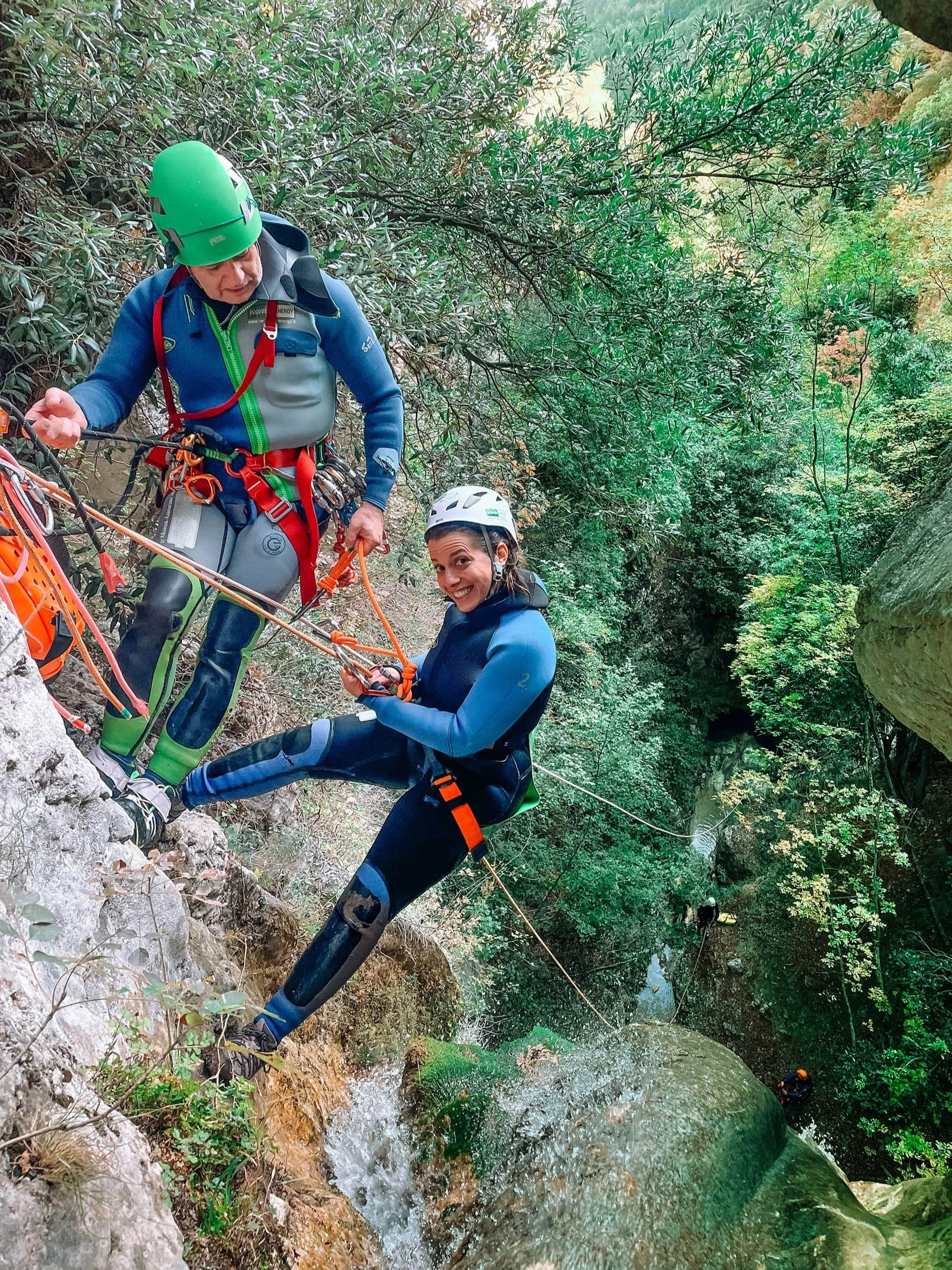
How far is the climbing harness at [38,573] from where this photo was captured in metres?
2.30

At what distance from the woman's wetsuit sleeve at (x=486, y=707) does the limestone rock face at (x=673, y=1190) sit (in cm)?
173

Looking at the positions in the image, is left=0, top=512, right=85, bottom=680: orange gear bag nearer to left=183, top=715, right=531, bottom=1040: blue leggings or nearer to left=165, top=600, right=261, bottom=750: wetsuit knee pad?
left=165, top=600, right=261, bottom=750: wetsuit knee pad

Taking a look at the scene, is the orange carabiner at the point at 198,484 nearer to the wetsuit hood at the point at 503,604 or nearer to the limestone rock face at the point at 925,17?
the wetsuit hood at the point at 503,604

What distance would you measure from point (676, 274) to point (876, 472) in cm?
485

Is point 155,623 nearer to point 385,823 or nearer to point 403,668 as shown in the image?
point 403,668

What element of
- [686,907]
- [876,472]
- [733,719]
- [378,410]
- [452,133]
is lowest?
[686,907]

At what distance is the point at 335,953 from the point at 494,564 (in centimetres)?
146

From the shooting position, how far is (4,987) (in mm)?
1785

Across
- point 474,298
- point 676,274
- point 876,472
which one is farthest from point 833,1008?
point 474,298

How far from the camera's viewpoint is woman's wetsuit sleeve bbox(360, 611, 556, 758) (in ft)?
8.52

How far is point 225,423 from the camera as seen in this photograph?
8.96ft

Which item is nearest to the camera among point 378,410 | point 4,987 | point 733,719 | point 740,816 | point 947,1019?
point 4,987

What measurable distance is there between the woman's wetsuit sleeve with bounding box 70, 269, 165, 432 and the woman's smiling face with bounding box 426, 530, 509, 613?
44.2 inches

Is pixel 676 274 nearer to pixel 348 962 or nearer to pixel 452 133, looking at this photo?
pixel 452 133
